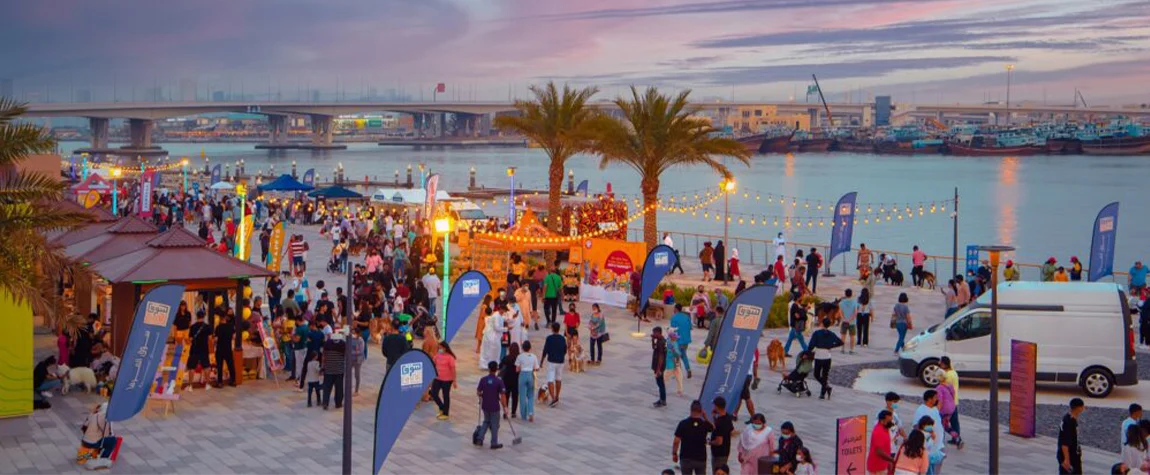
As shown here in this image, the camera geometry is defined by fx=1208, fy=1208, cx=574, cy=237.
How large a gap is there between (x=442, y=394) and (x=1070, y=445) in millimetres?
7784

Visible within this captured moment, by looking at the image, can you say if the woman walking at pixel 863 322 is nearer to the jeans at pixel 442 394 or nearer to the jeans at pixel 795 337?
the jeans at pixel 795 337

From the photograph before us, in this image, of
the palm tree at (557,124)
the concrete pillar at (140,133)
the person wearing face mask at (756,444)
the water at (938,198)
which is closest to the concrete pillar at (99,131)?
the concrete pillar at (140,133)

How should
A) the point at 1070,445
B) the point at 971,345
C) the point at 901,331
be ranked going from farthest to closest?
the point at 901,331 → the point at 971,345 → the point at 1070,445

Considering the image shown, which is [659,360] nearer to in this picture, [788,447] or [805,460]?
[788,447]

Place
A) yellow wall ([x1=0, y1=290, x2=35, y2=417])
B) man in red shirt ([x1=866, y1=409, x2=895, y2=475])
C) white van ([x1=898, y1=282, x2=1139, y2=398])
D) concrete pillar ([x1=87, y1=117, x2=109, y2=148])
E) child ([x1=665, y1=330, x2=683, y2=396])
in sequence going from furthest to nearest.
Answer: concrete pillar ([x1=87, y1=117, x2=109, y2=148])
white van ([x1=898, y1=282, x2=1139, y2=398])
child ([x1=665, y1=330, x2=683, y2=396])
yellow wall ([x1=0, y1=290, x2=35, y2=417])
man in red shirt ([x1=866, y1=409, x2=895, y2=475])

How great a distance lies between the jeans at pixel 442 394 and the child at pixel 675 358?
335 cm

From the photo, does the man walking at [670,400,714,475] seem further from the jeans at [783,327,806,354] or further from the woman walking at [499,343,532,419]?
the jeans at [783,327,806,354]

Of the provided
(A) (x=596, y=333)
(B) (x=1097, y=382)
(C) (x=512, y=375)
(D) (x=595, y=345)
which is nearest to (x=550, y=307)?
(D) (x=595, y=345)

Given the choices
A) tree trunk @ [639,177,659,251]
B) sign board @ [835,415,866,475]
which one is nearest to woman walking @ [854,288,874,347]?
sign board @ [835,415,866,475]

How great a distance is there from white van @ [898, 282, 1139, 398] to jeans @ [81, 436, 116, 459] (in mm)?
11916

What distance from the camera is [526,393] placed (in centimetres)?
1592

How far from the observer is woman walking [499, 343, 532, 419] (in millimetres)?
15758

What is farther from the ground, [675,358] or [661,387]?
[675,358]

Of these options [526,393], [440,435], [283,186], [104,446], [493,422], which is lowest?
[440,435]
